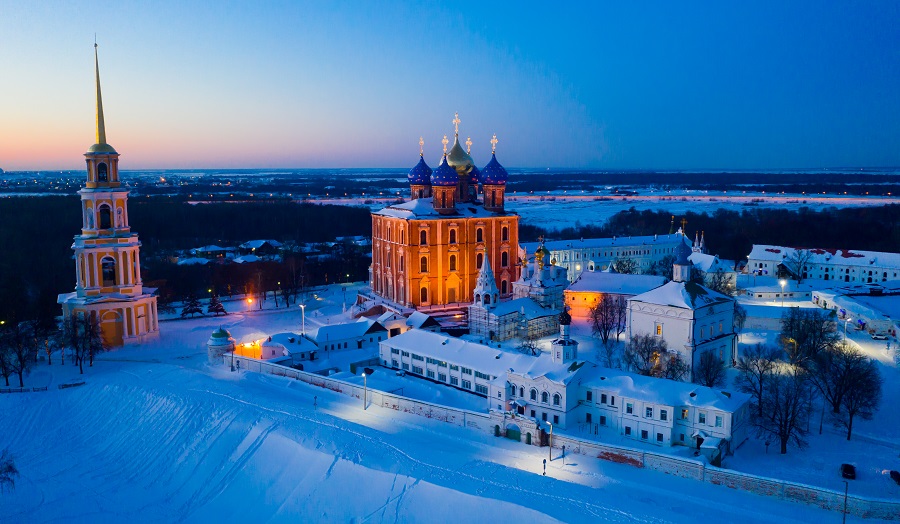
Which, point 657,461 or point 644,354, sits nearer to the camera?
point 657,461

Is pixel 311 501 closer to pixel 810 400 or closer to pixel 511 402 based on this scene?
pixel 511 402

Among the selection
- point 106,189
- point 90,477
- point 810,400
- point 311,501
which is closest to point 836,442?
point 810,400

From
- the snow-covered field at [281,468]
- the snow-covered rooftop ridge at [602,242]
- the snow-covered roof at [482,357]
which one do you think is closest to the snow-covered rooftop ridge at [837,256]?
the snow-covered rooftop ridge at [602,242]

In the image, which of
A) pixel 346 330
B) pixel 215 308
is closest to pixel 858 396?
pixel 346 330

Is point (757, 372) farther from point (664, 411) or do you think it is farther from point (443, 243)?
point (443, 243)

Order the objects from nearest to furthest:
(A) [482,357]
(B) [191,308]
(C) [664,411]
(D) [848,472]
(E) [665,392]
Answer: (D) [848,472] → (C) [664,411] → (E) [665,392] → (A) [482,357] → (B) [191,308]

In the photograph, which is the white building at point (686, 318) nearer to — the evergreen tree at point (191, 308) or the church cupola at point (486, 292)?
the church cupola at point (486, 292)
